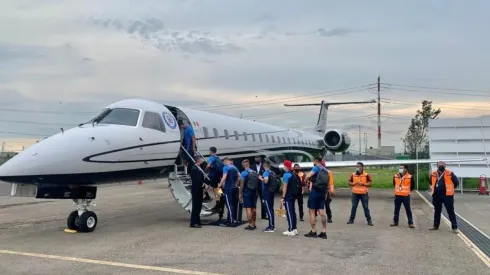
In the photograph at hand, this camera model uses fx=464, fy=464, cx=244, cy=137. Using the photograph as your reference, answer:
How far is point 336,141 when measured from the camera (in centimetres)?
2873

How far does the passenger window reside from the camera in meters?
12.2

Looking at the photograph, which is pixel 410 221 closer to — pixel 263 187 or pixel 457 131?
pixel 263 187

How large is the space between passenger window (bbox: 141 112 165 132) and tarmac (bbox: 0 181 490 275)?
2.61 m

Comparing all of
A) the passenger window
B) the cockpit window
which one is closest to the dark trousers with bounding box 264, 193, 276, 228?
the passenger window

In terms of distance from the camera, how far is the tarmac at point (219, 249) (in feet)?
24.5

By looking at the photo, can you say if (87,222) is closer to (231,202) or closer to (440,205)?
(231,202)

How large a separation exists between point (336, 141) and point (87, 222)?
20179 millimetres

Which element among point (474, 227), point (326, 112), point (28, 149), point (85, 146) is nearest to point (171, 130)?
point (85, 146)

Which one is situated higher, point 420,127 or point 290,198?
point 420,127

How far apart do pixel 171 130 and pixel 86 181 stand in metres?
3.17

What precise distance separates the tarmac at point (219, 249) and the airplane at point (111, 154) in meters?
0.97

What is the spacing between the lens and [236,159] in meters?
17.9

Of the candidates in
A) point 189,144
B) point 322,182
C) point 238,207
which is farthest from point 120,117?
point 322,182

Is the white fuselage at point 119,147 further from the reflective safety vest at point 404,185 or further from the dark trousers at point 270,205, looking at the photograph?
the reflective safety vest at point 404,185
